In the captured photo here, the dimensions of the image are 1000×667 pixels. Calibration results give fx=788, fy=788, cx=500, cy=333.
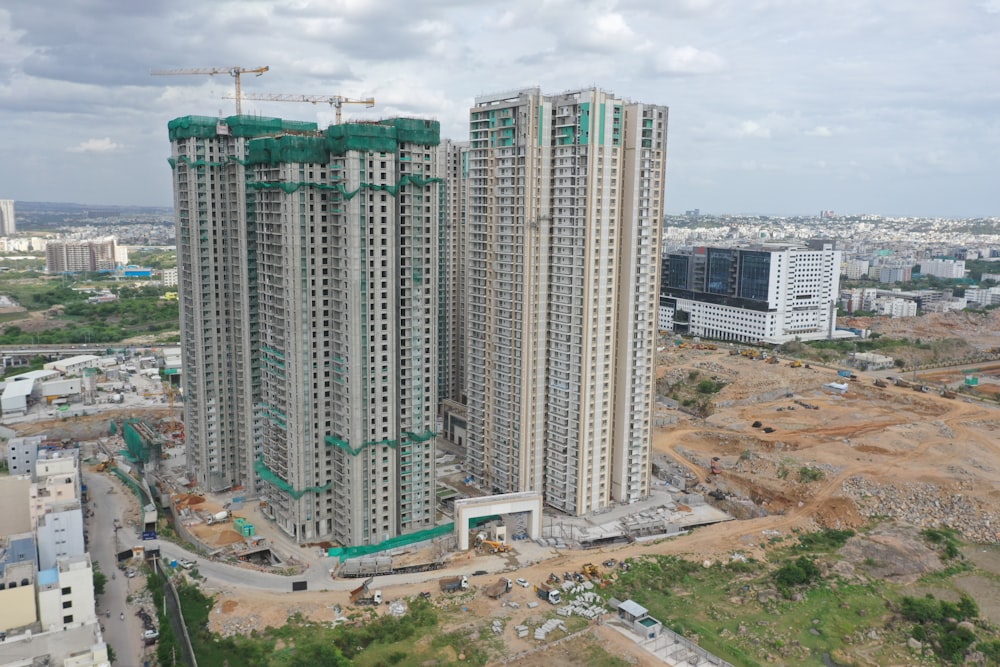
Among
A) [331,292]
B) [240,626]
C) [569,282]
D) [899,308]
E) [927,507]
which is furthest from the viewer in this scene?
[899,308]

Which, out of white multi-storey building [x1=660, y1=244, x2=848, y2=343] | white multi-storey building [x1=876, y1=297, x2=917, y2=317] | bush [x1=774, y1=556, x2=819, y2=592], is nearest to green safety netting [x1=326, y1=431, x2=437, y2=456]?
bush [x1=774, y1=556, x2=819, y2=592]

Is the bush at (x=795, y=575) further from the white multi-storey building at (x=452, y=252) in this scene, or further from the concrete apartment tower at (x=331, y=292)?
the white multi-storey building at (x=452, y=252)

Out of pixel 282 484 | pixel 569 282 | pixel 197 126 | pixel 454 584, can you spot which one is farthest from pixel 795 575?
pixel 197 126

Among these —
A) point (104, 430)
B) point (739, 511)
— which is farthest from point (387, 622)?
point (104, 430)

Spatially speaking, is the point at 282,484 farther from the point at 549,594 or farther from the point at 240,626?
the point at 549,594

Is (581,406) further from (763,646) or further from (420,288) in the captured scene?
(763,646)

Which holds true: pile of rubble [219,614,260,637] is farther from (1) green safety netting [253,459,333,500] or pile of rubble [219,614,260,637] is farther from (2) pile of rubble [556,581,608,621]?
(2) pile of rubble [556,581,608,621]

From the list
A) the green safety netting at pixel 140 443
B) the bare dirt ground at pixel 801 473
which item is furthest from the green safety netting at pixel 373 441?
the green safety netting at pixel 140 443
